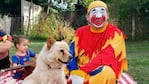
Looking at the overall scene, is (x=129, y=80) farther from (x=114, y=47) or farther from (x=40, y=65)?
(x=40, y=65)

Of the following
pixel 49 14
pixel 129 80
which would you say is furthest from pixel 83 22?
pixel 129 80

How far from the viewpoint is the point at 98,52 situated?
5.97 meters

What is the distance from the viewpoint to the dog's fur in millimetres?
5023

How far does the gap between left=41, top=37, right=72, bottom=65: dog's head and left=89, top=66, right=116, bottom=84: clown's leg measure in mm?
698

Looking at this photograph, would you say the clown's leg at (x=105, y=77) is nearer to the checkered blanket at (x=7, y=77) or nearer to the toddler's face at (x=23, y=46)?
the checkered blanket at (x=7, y=77)

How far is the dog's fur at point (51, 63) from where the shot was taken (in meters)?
5.02

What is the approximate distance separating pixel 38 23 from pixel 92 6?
2212 cm

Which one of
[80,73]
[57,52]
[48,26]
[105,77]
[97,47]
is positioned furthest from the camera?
[48,26]

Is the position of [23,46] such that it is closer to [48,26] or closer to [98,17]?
[98,17]

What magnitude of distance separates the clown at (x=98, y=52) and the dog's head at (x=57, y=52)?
0.73 meters

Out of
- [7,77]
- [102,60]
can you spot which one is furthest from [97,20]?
[7,77]

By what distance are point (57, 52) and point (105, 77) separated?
2.69ft

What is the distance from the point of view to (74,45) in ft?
20.5

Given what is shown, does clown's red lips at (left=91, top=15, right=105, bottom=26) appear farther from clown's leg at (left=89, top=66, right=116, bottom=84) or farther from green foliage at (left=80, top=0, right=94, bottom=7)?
green foliage at (left=80, top=0, right=94, bottom=7)
